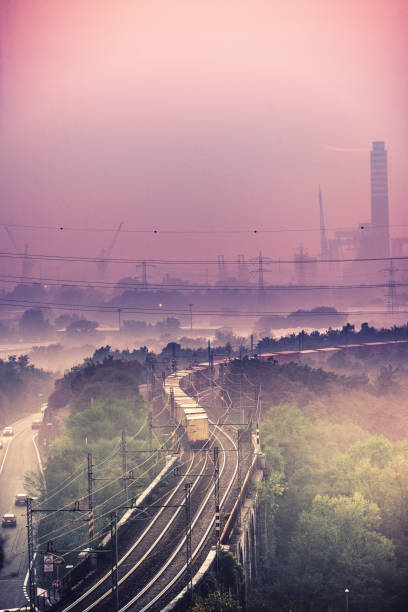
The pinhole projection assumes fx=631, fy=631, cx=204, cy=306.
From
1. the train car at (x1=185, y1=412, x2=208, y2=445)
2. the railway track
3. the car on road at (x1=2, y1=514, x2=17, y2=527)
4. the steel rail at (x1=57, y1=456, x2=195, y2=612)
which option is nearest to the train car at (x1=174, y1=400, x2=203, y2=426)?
the train car at (x1=185, y1=412, x2=208, y2=445)

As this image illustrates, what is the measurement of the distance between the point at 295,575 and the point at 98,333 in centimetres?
8214

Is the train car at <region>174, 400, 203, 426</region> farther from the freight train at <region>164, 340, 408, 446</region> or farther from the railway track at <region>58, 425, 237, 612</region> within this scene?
the railway track at <region>58, 425, 237, 612</region>

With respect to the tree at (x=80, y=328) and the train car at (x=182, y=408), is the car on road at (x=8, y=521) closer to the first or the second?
the train car at (x=182, y=408)

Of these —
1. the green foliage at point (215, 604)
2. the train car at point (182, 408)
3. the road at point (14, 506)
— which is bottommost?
the road at point (14, 506)

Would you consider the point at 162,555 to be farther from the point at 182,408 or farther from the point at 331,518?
the point at 182,408

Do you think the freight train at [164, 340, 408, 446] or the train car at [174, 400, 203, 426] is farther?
the train car at [174, 400, 203, 426]

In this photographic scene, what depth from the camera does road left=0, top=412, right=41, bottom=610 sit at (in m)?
26.6

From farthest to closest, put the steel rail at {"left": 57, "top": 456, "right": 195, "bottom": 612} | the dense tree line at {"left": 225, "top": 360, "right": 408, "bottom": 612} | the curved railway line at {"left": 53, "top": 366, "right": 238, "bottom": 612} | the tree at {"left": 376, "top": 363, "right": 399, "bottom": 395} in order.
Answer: the tree at {"left": 376, "top": 363, "right": 399, "bottom": 395} < the dense tree line at {"left": 225, "top": 360, "right": 408, "bottom": 612} < the curved railway line at {"left": 53, "top": 366, "right": 238, "bottom": 612} < the steel rail at {"left": 57, "top": 456, "right": 195, "bottom": 612}

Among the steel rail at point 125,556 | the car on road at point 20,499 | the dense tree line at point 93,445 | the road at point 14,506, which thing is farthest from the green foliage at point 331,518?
the car on road at point 20,499

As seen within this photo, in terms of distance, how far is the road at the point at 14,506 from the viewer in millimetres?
26586

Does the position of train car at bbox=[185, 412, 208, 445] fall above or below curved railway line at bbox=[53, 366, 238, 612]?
above

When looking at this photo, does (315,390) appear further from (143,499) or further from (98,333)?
(98,333)

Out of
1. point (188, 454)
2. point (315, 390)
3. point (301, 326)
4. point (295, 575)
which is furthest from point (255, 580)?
point (301, 326)

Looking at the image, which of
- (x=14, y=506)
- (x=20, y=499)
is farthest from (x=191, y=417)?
(x=14, y=506)
